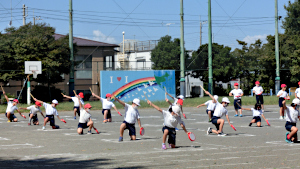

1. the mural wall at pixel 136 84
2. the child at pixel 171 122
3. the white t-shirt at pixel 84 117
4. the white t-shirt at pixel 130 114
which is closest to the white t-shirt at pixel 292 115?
the child at pixel 171 122

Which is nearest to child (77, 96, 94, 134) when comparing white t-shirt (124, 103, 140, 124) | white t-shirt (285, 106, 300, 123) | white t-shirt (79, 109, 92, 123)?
white t-shirt (79, 109, 92, 123)

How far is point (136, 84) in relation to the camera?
41.8 meters

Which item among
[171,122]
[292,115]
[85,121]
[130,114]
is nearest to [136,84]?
[85,121]

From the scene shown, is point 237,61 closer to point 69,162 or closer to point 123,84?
point 123,84

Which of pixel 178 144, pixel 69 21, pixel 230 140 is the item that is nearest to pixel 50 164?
pixel 178 144

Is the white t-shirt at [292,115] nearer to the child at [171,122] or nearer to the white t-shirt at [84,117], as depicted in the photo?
the child at [171,122]

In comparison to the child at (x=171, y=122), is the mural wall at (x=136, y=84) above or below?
above

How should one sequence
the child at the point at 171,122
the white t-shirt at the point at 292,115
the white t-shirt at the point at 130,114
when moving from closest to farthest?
the child at the point at 171,122 < the white t-shirt at the point at 292,115 < the white t-shirt at the point at 130,114

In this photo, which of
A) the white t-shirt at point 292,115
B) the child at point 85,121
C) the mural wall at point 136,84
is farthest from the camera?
the mural wall at point 136,84

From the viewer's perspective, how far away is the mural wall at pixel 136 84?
40.8 metres

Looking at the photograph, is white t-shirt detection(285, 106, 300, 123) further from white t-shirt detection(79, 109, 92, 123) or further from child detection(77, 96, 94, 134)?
white t-shirt detection(79, 109, 92, 123)

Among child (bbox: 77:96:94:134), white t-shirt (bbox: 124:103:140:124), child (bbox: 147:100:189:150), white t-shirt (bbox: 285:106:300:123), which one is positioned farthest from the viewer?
child (bbox: 77:96:94:134)

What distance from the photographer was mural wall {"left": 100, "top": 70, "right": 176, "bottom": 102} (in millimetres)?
40844

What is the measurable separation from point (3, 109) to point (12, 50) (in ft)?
30.0
